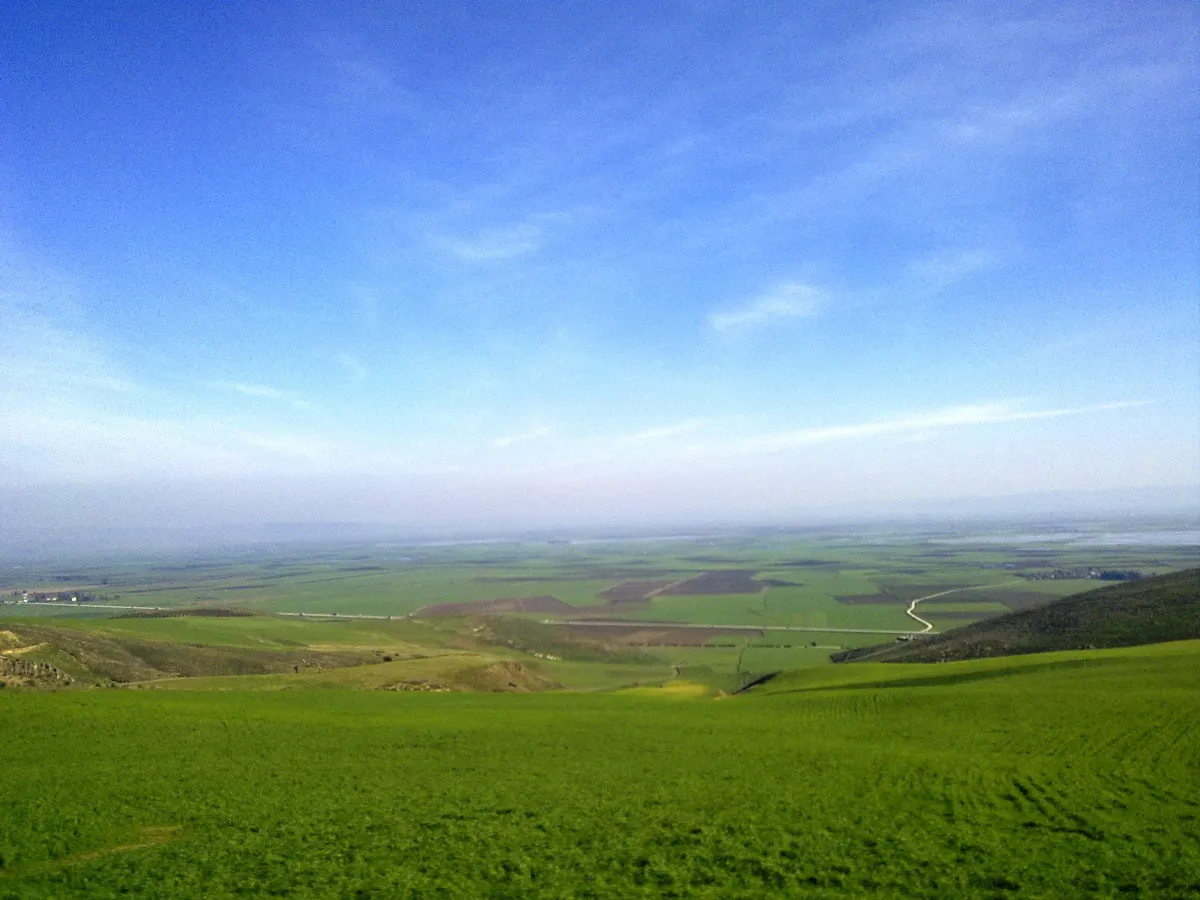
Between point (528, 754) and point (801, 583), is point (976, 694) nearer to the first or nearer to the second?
point (528, 754)

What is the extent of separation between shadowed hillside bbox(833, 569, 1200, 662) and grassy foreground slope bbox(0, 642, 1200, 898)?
3118 cm

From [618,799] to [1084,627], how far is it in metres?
68.9

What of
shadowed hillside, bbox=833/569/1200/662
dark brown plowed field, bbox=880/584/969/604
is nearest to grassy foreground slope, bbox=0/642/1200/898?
shadowed hillside, bbox=833/569/1200/662

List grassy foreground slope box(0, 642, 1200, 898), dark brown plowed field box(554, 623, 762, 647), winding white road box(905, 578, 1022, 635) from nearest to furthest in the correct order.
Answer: grassy foreground slope box(0, 642, 1200, 898)
winding white road box(905, 578, 1022, 635)
dark brown plowed field box(554, 623, 762, 647)

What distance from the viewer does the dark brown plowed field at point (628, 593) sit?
166625mm

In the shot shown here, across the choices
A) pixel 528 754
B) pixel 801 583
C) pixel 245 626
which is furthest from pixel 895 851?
pixel 801 583

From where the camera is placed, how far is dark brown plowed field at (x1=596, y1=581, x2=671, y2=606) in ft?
547

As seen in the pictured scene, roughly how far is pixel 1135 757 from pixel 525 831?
20.9 metres

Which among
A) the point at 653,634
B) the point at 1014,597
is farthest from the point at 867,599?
the point at 653,634

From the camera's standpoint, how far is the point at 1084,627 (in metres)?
69.5

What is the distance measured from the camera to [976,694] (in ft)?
121

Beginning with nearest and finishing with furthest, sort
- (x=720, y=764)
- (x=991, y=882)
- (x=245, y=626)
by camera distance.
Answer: (x=991, y=882) → (x=720, y=764) → (x=245, y=626)

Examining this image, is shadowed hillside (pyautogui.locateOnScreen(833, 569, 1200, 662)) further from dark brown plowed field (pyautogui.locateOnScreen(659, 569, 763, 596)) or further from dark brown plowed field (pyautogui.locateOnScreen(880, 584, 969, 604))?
dark brown plowed field (pyautogui.locateOnScreen(659, 569, 763, 596))

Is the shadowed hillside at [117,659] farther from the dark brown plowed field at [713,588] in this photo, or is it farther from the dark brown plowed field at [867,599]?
the dark brown plowed field at [713,588]
